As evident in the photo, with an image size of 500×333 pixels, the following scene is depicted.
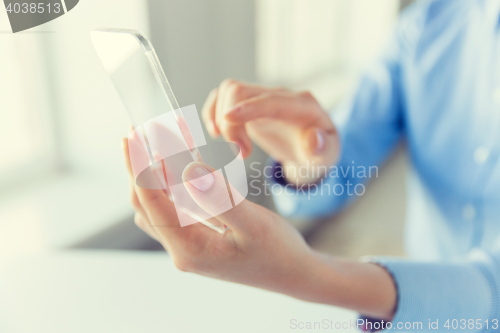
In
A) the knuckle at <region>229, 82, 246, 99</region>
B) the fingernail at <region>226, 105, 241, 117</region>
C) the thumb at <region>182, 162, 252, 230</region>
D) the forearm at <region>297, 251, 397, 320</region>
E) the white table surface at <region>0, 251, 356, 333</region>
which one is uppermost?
the thumb at <region>182, 162, 252, 230</region>

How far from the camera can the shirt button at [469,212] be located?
1.64 feet

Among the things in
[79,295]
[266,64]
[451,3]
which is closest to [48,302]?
[79,295]

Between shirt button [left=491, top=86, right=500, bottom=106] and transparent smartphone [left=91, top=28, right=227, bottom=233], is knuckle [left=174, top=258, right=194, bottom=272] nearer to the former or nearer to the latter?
transparent smartphone [left=91, top=28, right=227, bottom=233]

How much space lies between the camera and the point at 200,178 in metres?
0.17

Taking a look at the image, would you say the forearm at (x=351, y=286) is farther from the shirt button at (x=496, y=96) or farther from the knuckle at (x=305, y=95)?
the shirt button at (x=496, y=96)

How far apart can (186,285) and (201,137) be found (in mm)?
195

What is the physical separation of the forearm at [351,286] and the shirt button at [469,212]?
0.25 metres

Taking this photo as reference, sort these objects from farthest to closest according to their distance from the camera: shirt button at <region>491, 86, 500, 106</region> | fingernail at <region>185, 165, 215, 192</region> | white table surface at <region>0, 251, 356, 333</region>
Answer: shirt button at <region>491, 86, 500, 106</region>
white table surface at <region>0, 251, 356, 333</region>
fingernail at <region>185, 165, 215, 192</region>

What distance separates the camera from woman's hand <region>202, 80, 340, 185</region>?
0.32m

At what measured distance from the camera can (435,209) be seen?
22.7 inches

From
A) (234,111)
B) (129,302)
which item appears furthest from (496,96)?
(129,302)

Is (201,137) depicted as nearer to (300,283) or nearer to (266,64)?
(300,283)

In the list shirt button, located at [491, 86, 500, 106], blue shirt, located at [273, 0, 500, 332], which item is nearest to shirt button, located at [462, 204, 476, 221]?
blue shirt, located at [273, 0, 500, 332]

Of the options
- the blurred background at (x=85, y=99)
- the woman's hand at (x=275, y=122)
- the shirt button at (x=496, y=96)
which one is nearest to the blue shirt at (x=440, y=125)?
the shirt button at (x=496, y=96)
